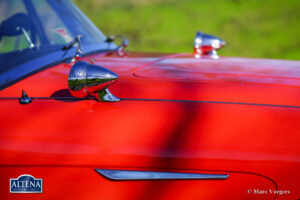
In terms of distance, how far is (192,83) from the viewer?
1.95 meters

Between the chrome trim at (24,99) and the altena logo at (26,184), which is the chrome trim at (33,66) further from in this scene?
the altena logo at (26,184)

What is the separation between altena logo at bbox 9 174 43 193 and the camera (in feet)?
5.60

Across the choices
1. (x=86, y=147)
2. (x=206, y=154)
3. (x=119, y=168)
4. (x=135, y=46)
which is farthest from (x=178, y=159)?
(x=135, y=46)

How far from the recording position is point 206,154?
65.0 inches

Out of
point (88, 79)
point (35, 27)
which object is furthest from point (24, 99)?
point (35, 27)

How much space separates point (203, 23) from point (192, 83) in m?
11.1

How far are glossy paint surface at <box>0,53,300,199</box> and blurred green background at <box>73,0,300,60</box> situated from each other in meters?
9.02

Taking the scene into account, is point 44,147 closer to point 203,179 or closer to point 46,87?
point 46,87

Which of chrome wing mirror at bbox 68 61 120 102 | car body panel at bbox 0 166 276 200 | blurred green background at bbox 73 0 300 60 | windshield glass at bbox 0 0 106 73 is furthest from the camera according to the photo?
blurred green background at bbox 73 0 300 60

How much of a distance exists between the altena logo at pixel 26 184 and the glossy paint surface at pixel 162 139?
2 centimetres

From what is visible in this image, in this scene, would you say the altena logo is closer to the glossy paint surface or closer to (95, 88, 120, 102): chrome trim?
the glossy paint surface

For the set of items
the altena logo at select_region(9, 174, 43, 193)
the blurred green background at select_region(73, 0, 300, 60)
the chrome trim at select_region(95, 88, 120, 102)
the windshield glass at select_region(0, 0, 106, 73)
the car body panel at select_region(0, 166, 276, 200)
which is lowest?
the car body panel at select_region(0, 166, 276, 200)

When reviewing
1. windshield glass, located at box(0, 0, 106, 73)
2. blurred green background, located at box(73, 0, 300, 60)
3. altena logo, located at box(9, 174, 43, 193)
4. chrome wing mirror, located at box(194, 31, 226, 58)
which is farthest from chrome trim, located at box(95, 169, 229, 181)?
blurred green background, located at box(73, 0, 300, 60)

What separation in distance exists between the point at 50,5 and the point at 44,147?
137 cm
